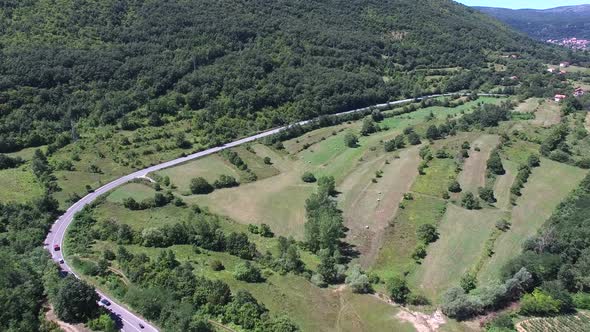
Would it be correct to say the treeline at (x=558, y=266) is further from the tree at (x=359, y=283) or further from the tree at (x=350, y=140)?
the tree at (x=350, y=140)

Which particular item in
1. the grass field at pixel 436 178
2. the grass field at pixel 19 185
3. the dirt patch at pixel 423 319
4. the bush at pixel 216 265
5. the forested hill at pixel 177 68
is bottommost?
the dirt patch at pixel 423 319

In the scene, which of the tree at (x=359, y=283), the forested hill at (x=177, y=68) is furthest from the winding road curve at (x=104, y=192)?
the tree at (x=359, y=283)

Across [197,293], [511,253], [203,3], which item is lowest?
[511,253]

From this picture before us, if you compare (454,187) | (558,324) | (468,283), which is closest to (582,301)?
(558,324)

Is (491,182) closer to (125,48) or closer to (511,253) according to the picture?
(511,253)

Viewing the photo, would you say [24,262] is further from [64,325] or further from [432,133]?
[432,133]

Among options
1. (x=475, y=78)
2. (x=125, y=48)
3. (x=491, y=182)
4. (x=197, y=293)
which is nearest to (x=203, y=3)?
(x=125, y=48)
